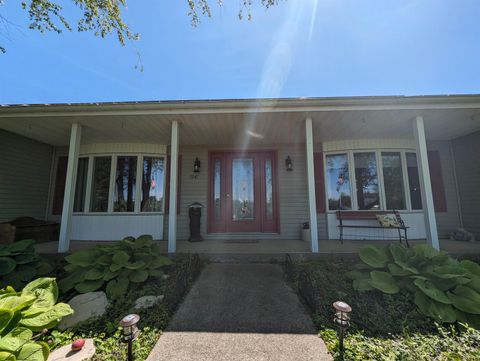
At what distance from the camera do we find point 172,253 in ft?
12.7

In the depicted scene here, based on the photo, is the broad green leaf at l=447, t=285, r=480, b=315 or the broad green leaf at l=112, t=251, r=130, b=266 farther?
the broad green leaf at l=112, t=251, r=130, b=266

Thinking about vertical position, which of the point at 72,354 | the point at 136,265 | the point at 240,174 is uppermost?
the point at 240,174

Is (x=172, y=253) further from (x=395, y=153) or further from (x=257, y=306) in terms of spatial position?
(x=395, y=153)

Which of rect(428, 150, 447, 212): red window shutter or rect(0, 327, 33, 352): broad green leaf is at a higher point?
rect(428, 150, 447, 212): red window shutter

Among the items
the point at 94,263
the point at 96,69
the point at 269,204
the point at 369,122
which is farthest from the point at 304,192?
the point at 96,69

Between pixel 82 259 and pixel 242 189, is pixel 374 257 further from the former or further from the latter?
pixel 82 259

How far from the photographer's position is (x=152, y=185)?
216 inches

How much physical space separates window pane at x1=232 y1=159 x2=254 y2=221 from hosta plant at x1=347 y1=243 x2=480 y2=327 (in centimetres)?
295

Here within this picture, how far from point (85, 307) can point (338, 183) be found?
17.1 feet

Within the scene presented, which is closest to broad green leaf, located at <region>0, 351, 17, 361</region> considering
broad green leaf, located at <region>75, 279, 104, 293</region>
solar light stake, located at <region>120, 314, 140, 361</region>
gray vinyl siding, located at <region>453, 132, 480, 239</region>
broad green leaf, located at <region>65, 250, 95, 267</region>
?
solar light stake, located at <region>120, 314, 140, 361</region>

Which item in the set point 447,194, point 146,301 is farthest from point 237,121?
point 447,194

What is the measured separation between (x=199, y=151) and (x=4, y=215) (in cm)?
438

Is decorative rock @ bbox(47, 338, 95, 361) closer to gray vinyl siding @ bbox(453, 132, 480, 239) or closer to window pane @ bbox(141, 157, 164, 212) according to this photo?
window pane @ bbox(141, 157, 164, 212)

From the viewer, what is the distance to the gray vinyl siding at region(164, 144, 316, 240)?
5395 millimetres
